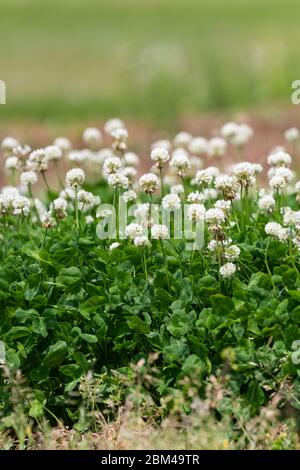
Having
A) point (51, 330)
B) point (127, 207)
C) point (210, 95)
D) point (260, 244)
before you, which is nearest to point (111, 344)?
point (51, 330)

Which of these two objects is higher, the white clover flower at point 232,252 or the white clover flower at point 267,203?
the white clover flower at point 267,203

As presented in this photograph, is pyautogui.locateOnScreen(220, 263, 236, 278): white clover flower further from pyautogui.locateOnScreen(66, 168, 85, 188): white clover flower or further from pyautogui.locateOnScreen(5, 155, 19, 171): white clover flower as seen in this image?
pyautogui.locateOnScreen(5, 155, 19, 171): white clover flower

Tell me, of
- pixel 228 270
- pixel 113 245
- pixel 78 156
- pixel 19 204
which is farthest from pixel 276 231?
pixel 78 156

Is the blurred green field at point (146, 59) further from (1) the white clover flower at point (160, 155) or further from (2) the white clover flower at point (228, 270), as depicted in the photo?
(2) the white clover flower at point (228, 270)

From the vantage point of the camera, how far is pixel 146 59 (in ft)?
52.4

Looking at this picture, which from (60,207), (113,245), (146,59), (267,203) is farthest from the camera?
(146,59)

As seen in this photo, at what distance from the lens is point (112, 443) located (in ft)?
14.2

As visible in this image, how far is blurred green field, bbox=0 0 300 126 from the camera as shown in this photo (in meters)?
15.4

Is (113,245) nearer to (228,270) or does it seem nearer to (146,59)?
(228,270)

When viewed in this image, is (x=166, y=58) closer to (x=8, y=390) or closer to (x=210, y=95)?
(x=210, y=95)

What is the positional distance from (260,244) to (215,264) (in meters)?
0.28

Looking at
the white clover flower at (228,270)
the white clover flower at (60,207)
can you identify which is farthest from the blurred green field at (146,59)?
the white clover flower at (228,270)

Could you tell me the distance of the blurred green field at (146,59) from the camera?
15.4m

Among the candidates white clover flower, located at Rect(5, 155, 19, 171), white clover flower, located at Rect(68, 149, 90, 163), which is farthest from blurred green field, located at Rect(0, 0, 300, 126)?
white clover flower, located at Rect(5, 155, 19, 171)
